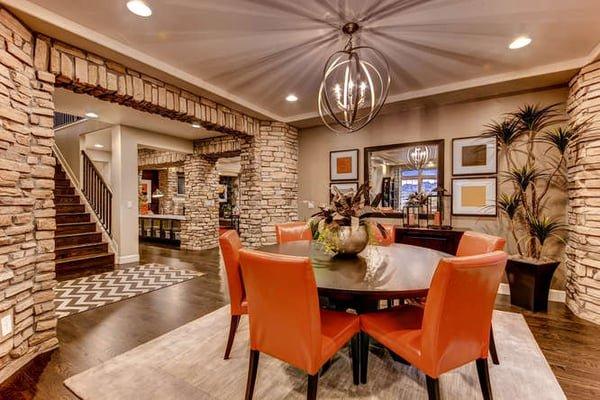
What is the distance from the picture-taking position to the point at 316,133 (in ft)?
16.5

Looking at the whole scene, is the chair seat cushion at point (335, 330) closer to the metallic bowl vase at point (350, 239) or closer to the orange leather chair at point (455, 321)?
the orange leather chair at point (455, 321)

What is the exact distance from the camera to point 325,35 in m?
2.37

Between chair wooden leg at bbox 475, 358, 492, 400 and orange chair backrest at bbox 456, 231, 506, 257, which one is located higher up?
orange chair backrest at bbox 456, 231, 506, 257

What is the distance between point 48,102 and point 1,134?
501 millimetres

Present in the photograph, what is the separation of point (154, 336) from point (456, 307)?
2.39 m

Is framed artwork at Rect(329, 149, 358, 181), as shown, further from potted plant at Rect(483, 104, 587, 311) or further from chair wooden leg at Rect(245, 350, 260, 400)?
chair wooden leg at Rect(245, 350, 260, 400)

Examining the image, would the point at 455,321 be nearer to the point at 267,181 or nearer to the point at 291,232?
the point at 291,232

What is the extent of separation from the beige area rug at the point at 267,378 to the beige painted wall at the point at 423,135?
6.06 ft

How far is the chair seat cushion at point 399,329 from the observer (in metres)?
1.42

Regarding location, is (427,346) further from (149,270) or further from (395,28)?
(149,270)

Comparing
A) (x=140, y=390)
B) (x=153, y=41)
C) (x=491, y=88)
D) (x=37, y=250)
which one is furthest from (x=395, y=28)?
(x=37, y=250)

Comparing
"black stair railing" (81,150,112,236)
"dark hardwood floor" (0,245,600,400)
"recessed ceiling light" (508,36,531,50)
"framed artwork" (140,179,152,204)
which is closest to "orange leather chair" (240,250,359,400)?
"dark hardwood floor" (0,245,600,400)

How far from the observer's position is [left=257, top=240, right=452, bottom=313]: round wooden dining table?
4.59 feet

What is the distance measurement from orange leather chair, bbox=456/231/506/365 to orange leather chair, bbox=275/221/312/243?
4.96 ft
